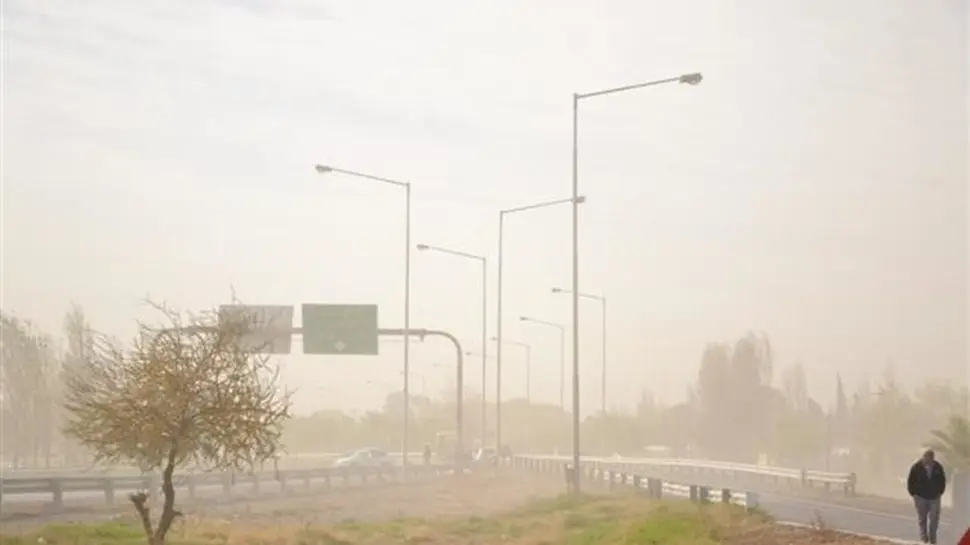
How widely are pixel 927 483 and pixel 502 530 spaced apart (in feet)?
32.6

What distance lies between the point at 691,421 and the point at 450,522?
23780 mm

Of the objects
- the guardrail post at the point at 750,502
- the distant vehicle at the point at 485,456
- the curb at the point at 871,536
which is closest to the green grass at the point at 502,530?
the guardrail post at the point at 750,502

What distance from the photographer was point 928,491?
25109 mm

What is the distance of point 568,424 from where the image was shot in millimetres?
50438

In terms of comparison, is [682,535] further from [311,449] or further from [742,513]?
[311,449]

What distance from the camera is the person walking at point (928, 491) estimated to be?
25.1 m

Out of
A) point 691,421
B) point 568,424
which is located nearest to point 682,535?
point 568,424

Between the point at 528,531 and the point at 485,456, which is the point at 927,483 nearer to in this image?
the point at 528,531

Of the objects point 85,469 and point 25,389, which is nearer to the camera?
point 85,469

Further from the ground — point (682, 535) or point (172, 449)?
point (172, 449)

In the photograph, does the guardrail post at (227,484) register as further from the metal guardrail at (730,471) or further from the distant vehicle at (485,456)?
the distant vehicle at (485,456)

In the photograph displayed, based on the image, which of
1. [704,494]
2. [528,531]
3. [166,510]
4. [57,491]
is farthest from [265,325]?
[704,494]

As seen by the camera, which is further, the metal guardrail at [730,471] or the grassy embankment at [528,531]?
the metal guardrail at [730,471]

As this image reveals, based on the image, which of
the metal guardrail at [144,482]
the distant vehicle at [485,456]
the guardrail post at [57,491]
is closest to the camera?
the metal guardrail at [144,482]
